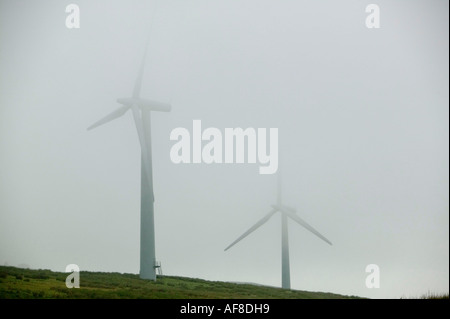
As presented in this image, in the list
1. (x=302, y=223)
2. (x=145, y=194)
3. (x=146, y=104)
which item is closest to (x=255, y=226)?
(x=302, y=223)

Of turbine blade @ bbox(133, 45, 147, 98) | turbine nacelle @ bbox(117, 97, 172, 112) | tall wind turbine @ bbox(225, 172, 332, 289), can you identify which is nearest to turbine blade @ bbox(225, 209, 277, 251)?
tall wind turbine @ bbox(225, 172, 332, 289)

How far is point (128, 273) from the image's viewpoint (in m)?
73.3

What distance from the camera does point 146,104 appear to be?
70312 millimetres

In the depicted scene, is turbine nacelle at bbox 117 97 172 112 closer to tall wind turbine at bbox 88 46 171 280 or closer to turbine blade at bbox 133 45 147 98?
tall wind turbine at bbox 88 46 171 280

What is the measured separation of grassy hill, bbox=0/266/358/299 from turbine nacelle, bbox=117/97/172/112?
16975 millimetres

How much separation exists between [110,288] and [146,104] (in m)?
22.3

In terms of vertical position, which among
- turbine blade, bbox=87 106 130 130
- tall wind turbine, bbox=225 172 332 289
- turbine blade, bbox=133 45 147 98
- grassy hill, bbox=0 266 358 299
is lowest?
grassy hill, bbox=0 266 358 299

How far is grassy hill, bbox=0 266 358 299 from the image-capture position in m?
47.3

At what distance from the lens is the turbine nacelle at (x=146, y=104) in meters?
69.5

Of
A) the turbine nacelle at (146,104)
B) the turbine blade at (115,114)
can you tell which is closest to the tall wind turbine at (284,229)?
the turbine nacelle at (146,104)

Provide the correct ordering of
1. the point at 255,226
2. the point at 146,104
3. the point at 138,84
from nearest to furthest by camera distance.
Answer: the point at 138,84 → the point at 146,104 → the point at 255,226

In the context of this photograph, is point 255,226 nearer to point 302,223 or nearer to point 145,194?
point 302,223
